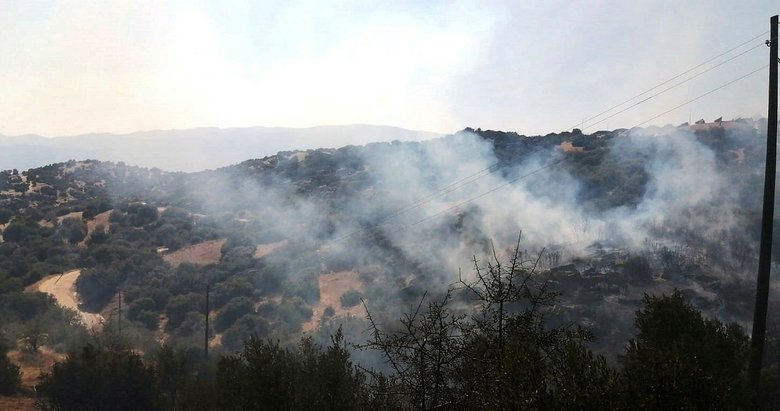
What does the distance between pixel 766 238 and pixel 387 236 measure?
136 ft

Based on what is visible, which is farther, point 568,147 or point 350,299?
point 568,147

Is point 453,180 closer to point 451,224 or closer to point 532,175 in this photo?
point 532,175

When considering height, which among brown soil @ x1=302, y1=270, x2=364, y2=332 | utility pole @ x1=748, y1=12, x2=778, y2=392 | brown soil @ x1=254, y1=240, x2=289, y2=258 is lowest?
brown soil @ x1=302, y1=270, x2=364, y2=332

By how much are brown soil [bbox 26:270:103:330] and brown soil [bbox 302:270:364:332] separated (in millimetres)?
16701

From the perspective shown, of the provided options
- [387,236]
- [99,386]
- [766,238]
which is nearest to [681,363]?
[766,238]

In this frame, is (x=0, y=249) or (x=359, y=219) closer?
(x=0, y=249)

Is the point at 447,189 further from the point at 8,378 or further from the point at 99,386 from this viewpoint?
the point at 8,378

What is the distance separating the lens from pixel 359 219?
5903 centimetres

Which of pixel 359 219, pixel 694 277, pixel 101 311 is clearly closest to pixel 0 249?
pixel 101 311

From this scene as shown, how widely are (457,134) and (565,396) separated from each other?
81632 millimetres

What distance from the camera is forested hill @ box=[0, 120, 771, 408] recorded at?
3434cm

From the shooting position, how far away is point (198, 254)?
53062 mm

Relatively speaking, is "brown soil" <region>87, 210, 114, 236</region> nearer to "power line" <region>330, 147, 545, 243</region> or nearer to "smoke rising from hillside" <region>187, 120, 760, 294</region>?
"smoke rising from hillside" <region>187, 120, 760, 294</region>

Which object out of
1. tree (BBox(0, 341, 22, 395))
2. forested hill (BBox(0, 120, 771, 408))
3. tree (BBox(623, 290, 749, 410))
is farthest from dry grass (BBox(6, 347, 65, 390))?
tree (BBox(623, 290, 749, 410))
